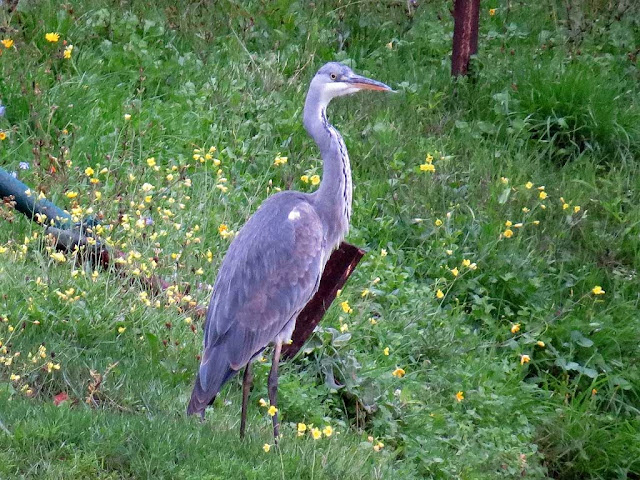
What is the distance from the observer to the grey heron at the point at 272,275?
4875 millimetres

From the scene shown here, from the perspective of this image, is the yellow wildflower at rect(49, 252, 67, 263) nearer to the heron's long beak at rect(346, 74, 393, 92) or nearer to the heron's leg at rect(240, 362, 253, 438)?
the heron's leg at rect(240, 362, 253, 438)

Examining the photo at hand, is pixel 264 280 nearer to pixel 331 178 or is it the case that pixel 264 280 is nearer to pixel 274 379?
pixel 274 379

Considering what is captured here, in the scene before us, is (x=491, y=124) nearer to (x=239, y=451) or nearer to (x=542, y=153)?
(x=542, y=153)

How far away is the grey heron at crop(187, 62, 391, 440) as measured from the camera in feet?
16.0

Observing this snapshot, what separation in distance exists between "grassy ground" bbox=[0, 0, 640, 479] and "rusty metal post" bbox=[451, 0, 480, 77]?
0.11 m

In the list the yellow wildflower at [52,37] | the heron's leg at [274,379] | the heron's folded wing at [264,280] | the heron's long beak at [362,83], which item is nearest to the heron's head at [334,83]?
the heron's long beak at [362,83]

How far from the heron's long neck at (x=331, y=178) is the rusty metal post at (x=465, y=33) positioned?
3196mm

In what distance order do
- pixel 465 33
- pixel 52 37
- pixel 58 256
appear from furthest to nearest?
1. pixel 465 33
2. pixel 52 37
3. pixel 58 256

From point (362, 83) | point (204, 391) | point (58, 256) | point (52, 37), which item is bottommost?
point (204, 391)

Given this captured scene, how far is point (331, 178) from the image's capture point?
544cm

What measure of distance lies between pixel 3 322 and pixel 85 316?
1.34 ft

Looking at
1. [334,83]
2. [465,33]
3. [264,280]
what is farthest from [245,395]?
[465,33]

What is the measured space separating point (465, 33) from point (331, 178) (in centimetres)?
342

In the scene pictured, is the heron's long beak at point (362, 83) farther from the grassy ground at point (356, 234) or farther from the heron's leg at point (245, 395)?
the heron's leg at point (245, 395)
